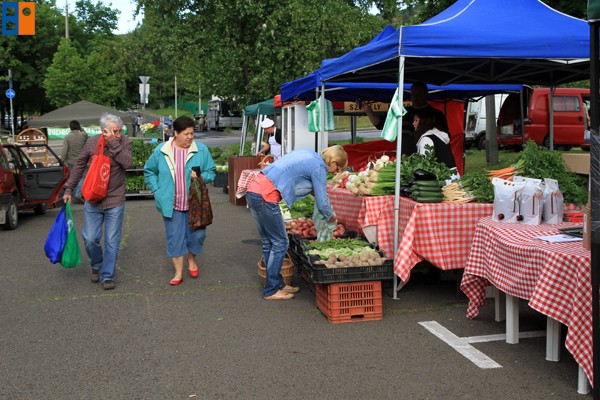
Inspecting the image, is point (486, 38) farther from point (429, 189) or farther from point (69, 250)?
point (69, 250)

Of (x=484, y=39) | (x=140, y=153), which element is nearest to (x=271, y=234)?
(x=484, y=39)

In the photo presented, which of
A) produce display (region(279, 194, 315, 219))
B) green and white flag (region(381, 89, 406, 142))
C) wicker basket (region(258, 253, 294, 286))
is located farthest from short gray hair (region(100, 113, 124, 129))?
green and white flag (region(381, 89, 406, 142))

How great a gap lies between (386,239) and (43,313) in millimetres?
3522

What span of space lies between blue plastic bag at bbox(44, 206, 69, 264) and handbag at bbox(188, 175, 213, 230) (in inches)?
53.8

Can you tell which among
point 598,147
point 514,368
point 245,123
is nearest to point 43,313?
point 514,368

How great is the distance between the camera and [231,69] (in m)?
25.0

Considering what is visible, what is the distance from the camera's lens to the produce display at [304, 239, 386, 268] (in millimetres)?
5965

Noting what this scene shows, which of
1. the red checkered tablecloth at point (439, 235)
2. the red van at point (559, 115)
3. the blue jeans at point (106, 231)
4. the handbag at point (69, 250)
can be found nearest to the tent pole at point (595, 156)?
the red checkered tablecloth at point (439, 235)

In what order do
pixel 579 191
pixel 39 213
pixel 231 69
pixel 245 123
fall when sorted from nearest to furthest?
1. pixel 579 191
2. pixel 39 213
3. pixel 245 123
4. pixel 231 69

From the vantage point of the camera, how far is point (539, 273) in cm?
447

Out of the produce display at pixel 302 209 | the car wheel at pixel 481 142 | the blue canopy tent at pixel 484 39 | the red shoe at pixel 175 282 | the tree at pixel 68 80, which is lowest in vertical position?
the red shoe at pixel 175 282

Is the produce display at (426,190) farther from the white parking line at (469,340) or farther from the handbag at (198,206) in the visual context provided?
the handbag at (198,206)

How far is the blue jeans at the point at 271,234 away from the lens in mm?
6169

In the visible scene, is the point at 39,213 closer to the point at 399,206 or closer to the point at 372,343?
the point at 399,206
